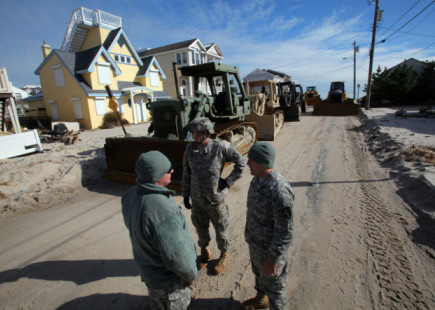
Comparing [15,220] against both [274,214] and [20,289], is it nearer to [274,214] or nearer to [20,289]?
[20,289]

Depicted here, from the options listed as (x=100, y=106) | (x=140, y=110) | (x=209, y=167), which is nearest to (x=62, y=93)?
(x=100, y=106)

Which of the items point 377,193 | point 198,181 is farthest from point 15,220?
point 377,193

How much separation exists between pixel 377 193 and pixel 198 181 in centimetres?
377

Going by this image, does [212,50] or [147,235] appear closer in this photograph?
[147,235]

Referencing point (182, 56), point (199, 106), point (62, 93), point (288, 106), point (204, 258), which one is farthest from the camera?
point (182, 56)

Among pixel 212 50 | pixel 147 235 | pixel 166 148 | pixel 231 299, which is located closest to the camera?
pixel 147 235

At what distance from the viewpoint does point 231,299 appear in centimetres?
244

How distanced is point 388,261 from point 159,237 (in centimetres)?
283

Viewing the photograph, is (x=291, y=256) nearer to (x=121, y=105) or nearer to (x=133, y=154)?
(x=133, y=154)

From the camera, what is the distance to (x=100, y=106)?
56.0 feet

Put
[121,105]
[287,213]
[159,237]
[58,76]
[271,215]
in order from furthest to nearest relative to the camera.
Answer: [121,105] < [58,76] < [271,215] < [287,213] < [159,237]

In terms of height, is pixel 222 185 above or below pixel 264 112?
below

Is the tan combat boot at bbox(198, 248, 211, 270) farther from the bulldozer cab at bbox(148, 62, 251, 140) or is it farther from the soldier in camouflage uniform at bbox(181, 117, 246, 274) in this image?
the bulldozer cab at bbox(148, 62, 251, 140)

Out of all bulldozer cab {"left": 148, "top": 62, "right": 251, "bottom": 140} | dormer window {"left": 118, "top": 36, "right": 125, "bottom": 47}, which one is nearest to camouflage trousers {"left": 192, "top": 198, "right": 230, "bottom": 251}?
bulldozer cab {"left": 148, "top": 62, "right": 251, "bottom": 140}
